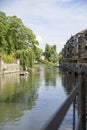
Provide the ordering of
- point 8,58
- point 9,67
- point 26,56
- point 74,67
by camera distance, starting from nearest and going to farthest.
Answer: point 74,67, point 8,58, point 9,67, point 26,56

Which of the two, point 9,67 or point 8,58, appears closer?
point 8,58

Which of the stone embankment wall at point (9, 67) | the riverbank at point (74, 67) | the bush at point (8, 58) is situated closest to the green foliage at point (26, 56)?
the stone embankment wall at point (9, 67)

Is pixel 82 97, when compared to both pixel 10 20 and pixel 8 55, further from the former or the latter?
pixel 10 20

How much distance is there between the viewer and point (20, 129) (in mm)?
14781

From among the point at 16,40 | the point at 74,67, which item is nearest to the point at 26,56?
the point at 16,40

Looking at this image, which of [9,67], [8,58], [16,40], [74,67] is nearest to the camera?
[74,67]

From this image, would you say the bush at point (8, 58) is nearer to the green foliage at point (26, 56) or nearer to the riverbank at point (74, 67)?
the green foliage at point (26, 56)

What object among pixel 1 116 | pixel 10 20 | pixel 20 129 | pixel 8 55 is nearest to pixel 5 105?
pixel 1 116

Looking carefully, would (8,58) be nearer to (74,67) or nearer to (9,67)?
(9,67)

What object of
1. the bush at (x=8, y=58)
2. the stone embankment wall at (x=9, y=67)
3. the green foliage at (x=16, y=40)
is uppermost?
the green foliage at (x=16, y=40)

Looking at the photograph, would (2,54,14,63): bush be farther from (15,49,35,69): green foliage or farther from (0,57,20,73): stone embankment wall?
(15,49,35,69): green foliage

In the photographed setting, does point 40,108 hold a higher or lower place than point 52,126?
lower

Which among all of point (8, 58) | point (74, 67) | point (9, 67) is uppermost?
point (8, 58)

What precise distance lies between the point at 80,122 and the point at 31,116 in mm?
15860
